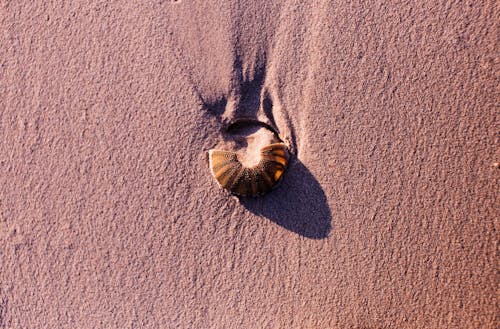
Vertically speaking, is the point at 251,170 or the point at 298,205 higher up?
the point at 251,170

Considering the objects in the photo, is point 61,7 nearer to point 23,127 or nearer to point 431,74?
point 23,127

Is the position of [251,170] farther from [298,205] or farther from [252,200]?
[298,205]

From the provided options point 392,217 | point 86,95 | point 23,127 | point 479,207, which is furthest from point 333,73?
point 23,127

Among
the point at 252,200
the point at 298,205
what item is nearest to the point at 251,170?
the point at 252,200

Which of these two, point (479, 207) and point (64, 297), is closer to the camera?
point (479, 207)
